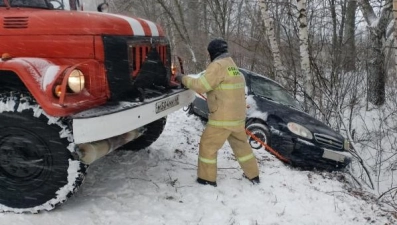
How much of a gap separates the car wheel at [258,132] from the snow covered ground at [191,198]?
53cm

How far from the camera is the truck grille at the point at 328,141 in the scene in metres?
6.02

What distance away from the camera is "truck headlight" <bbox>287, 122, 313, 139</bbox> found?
6.00 meters

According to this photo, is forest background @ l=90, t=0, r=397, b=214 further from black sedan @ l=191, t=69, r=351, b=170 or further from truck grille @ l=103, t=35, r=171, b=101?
truck grille @ l=103, t=35, r=171, b=101

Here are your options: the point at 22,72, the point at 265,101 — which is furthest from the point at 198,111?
the point at 22,72

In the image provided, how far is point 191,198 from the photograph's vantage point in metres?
4.22

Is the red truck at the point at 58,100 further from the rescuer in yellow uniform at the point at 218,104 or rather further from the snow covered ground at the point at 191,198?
the rescuer in yellow uniform at the point at 218,104

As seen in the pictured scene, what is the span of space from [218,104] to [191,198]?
1.11 m

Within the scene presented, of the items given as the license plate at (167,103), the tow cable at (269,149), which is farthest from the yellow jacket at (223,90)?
the tow cable at (269,149)

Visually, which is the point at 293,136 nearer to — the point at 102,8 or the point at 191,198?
the point at 191,198

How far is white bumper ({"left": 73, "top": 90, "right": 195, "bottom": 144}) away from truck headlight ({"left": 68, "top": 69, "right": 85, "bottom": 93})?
0.24m

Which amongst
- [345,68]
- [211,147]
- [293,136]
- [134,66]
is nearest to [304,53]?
[345,68]

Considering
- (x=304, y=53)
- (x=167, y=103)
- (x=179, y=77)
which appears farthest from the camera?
(x=304, y=53)

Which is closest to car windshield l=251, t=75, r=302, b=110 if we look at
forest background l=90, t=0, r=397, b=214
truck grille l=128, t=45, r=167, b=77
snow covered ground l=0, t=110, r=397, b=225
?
forest background l=90, t=0, r=397, b=214

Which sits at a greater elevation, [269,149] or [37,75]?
[37,75]
